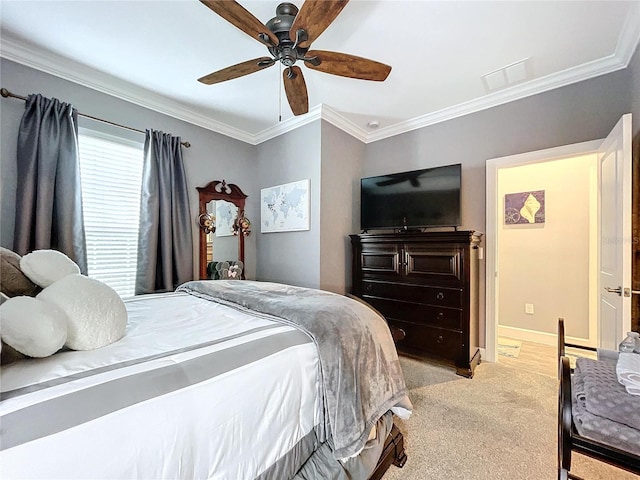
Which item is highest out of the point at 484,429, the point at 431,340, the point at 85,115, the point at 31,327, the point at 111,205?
the point at 85,115

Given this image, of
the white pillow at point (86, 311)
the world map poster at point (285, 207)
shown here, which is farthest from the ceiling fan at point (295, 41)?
the white pillow at point (86, 311)

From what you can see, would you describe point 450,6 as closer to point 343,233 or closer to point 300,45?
point 300,45

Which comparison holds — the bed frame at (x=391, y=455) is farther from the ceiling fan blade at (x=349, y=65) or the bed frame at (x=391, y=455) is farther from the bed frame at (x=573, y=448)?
the ceiling fan blade at (x=349, y=65)

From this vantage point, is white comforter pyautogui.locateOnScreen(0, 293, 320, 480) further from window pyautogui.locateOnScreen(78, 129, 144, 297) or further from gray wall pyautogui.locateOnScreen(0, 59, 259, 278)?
gray wall pyautogui.locateOnScreen(0, 59, 259, 278)

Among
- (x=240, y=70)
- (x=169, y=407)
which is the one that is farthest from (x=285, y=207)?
(x=169, y=407)

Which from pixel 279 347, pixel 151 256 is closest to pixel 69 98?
pixel 151 256

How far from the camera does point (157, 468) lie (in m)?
0.63

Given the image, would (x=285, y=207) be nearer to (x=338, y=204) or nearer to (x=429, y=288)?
(x=338, y=204)

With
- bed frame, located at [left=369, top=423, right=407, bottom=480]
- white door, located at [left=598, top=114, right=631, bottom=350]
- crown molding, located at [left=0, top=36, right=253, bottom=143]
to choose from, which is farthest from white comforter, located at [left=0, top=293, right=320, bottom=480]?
crown molding, located at [left=0, top=36, right=253, bottom=143]

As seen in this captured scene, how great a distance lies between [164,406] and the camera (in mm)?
672

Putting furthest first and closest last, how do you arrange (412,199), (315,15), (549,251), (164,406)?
(549,251)
(412,199)
(315,15)
(164,406)

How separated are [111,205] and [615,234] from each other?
4.08 meters

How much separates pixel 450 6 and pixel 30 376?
2.61 meters

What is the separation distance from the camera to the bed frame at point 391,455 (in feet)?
4.34
